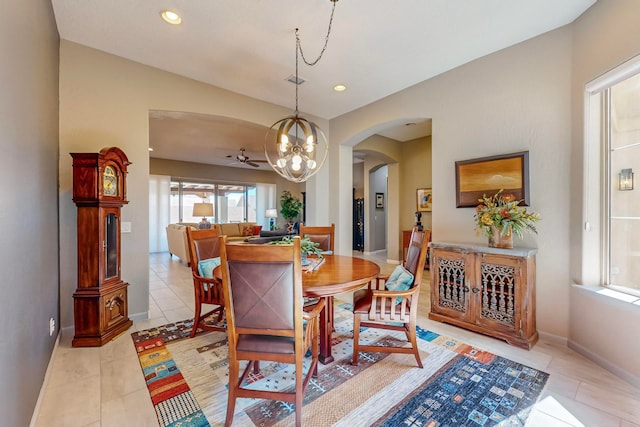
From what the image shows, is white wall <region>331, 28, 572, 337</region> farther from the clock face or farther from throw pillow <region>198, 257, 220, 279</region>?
the clock face

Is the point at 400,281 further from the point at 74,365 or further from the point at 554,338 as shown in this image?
the point at 74,365

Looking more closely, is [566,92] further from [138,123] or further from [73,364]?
[73,364]

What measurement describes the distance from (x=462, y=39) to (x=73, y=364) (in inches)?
178

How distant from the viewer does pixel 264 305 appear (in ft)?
4.94

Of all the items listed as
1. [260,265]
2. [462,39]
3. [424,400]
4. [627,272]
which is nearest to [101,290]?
[260,265]

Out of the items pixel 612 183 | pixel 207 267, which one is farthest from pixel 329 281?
pixel 612 183

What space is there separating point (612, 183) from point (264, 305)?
9.71 feet

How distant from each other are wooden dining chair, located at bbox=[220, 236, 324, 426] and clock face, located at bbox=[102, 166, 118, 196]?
1962 millimetres

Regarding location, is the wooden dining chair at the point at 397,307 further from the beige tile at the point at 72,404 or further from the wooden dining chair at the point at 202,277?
the beige tile at the point at 72,404

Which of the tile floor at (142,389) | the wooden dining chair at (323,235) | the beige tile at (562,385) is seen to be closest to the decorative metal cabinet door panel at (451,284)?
the tile floor at (142,389)

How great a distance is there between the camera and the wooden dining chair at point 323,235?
3.31 m

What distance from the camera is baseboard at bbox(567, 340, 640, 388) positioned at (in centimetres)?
190

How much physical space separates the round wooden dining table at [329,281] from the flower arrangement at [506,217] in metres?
1.27

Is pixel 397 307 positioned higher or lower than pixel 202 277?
lower
